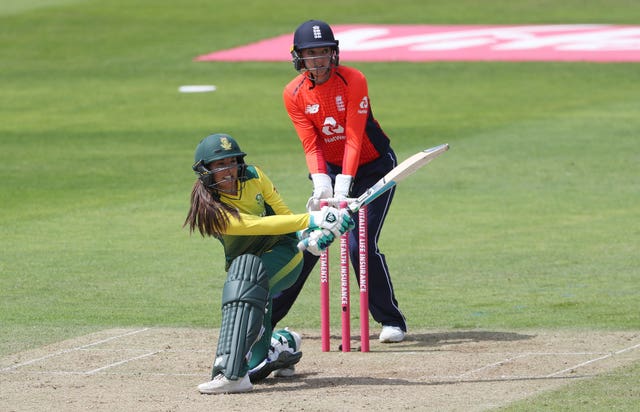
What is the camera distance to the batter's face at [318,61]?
9328mm

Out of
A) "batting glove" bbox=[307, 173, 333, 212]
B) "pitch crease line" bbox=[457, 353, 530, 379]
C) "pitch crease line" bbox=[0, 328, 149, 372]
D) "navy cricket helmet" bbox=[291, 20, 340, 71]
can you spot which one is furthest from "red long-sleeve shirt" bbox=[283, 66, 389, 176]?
"pitch crease line" bbox=[0, 328, 149, 372]

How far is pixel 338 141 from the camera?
959cm

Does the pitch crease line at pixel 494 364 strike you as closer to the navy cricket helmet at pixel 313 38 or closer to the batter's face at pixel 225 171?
the batter's face at pixel 225 171

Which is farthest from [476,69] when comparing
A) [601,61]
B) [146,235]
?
[146,235]

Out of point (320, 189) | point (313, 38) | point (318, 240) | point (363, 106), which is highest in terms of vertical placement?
point (313, 38)

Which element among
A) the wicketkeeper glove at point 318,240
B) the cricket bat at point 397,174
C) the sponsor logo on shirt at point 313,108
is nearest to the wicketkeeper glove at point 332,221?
the wicketkeeper glove at point 318,240

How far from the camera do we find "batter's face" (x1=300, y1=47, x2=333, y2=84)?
933 cm

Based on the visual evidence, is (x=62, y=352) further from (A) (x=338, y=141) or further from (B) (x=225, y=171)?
(A) (x=338, y=141)

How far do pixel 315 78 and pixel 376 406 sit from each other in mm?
2816

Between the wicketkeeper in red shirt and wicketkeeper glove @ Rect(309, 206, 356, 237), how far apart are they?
79 cm

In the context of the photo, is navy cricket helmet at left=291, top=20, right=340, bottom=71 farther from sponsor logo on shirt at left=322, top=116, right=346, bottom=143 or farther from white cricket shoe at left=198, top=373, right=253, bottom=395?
white cricket shoe at left=198, top=373, right=253, bottom=395

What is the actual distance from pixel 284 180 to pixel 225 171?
8596mm

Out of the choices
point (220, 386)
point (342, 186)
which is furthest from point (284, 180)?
point (220, 386)

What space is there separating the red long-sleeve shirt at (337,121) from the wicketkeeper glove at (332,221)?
3.59 feet
